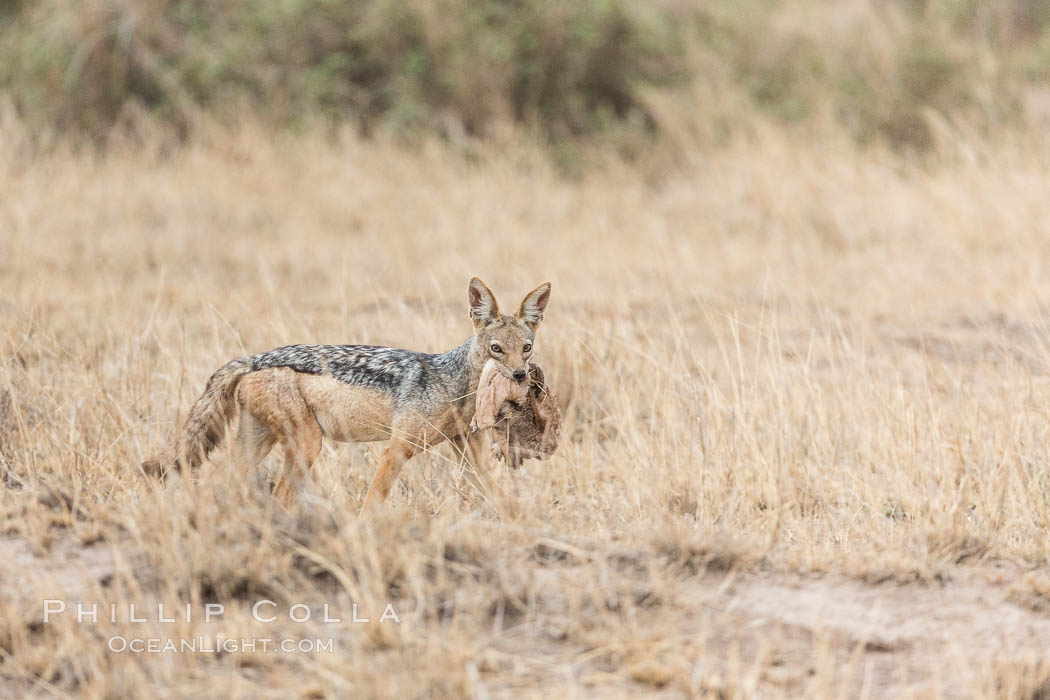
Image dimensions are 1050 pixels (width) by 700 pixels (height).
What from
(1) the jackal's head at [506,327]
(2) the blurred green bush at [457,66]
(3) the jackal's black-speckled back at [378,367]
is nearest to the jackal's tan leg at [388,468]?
(3) the jackal's black-speckled back at [378,367]

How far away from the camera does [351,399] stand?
4.27 metres

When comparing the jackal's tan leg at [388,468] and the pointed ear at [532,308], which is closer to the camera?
the jackal's tan leg at [388,468]

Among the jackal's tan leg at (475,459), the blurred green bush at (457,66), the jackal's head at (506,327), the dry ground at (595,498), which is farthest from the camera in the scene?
the blurred green bush at (457,66)

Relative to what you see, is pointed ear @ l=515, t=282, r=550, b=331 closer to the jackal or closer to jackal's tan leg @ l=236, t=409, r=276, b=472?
the jackal

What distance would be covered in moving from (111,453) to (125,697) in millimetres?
1648

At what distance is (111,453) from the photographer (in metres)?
4.74

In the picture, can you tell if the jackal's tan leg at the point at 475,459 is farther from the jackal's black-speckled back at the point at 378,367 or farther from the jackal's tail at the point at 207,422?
the jackal's tail at the point at 207,422

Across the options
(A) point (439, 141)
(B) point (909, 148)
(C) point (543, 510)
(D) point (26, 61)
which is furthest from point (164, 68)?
(C) point (543, 510)

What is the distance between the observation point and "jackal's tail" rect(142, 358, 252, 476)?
4367mm

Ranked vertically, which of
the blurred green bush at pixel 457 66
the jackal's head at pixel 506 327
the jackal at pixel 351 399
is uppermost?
the blurred green bush at pixel 457 66

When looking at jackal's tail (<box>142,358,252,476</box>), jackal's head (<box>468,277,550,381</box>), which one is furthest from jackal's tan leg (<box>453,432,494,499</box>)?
jackal's tail (<box>142,358,252,476</box>)

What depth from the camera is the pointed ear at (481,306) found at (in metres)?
4.34

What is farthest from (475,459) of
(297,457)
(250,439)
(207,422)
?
(207,422)

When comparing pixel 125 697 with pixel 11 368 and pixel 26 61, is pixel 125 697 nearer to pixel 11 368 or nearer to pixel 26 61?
pixel 11 368
